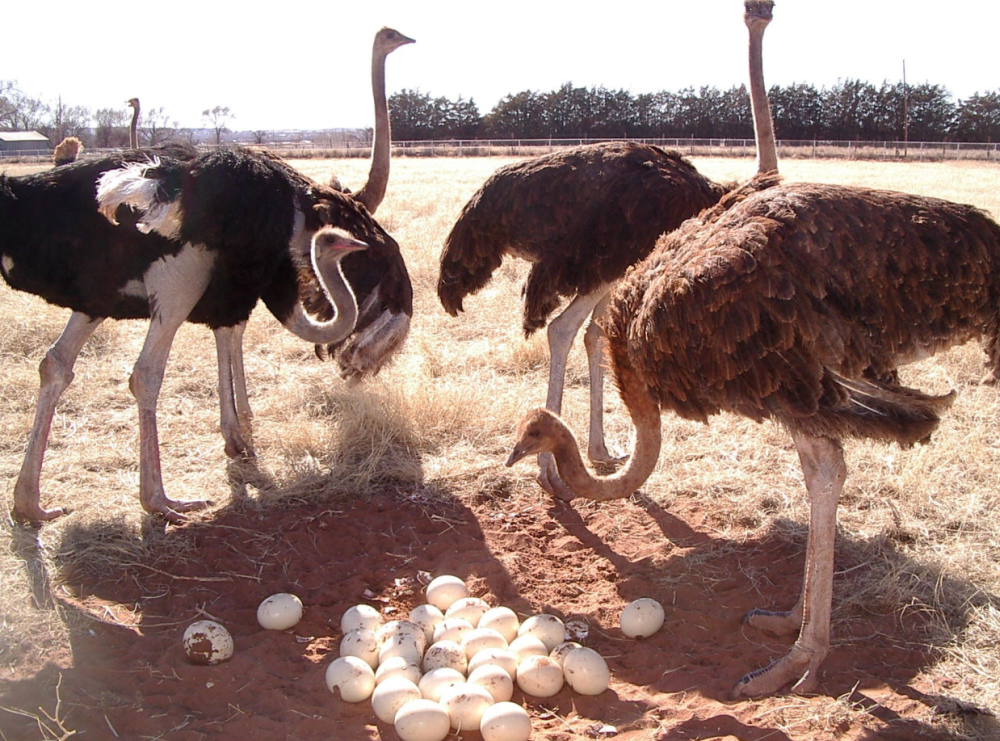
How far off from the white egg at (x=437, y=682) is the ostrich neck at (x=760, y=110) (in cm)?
313

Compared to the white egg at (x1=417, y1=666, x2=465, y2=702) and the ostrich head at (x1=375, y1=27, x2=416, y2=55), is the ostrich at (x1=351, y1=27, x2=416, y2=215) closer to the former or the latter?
the ostrich head at (x1=375, y1=27, x2=416, y2=55)

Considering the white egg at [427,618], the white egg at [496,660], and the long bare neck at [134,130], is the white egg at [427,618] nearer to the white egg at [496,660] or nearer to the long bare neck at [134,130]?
the white egg at [496,660]

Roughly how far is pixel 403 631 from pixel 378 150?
452cm

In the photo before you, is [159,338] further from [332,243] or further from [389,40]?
[389,40]

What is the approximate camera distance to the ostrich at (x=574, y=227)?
4.77 meters

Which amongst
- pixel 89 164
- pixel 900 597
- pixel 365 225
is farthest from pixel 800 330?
pixel 89 164

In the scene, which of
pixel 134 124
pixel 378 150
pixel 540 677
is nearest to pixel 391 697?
pixel 540 677

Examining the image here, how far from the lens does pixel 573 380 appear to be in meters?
6.60

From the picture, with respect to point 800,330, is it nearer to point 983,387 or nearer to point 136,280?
point 136,280

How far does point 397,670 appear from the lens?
322cm

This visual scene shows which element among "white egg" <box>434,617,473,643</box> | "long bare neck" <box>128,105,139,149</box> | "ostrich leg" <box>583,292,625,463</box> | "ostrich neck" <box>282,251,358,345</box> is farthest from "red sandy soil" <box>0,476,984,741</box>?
"long bare neck" <box>128,105,139,149</box>

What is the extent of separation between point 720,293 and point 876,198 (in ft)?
2.55

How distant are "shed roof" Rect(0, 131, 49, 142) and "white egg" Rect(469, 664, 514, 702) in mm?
38056

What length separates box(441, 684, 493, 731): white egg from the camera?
9.79ft
